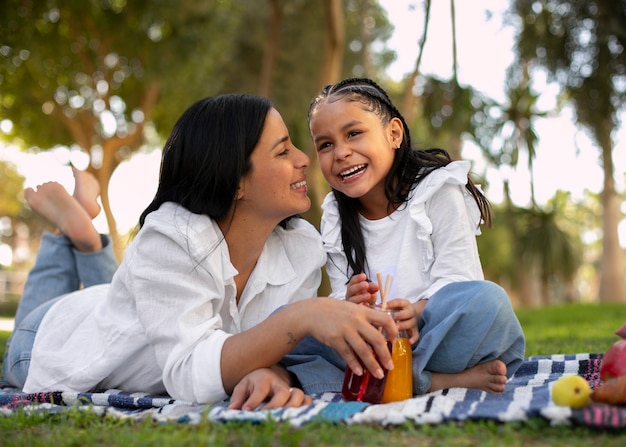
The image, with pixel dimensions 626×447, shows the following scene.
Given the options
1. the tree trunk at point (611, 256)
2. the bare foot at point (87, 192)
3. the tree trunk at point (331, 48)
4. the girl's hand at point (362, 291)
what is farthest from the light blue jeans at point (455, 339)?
the tree trunk at point (611, 256)

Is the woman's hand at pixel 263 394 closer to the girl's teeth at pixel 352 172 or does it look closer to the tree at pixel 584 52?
the girl's teeth at pixel 352 172

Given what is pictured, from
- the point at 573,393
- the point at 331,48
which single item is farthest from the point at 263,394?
the point at 331,48

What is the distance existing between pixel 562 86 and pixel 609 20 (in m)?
1.84

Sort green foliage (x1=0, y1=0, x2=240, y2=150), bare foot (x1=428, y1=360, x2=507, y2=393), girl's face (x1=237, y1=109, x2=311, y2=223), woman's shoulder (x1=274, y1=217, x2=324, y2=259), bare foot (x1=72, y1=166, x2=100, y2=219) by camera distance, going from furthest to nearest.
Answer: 1. green foliage (x1=0, y1=0, x2=240, y2=150)
2. bare foot (x1=72, y1=166, x2=100, y2=219)
3. woman's shoulder (x1=274, y1=217, x2=324, y2=259)
4. girl's face (x1=237, y1=109, x2=311, y2=223)
5. bare foot (x1=428, y1=360, x2=507, y2=393)

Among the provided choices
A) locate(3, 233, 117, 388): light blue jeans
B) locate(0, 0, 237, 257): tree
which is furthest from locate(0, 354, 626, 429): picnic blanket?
locate(0, 0, 237, 257): tree

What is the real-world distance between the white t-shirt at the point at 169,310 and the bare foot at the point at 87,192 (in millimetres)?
1012

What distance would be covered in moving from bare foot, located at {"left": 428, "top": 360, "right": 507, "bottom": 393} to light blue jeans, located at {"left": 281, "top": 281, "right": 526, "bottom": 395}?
0.08ft

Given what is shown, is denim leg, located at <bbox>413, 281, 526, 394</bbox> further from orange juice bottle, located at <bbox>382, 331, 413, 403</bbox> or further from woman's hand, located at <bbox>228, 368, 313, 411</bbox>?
woman's hand, located at <bbox>228, 368, 313, 411</bbox>

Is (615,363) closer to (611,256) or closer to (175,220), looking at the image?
(175,220)

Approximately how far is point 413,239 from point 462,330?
0.62 metres

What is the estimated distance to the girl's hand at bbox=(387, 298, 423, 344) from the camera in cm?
249

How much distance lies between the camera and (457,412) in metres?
2.10

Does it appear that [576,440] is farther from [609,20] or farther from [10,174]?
[10,174]

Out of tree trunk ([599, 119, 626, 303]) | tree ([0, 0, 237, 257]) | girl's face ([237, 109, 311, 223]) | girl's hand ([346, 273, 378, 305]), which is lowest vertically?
tree trunk ([599, 119, 626, 303])
